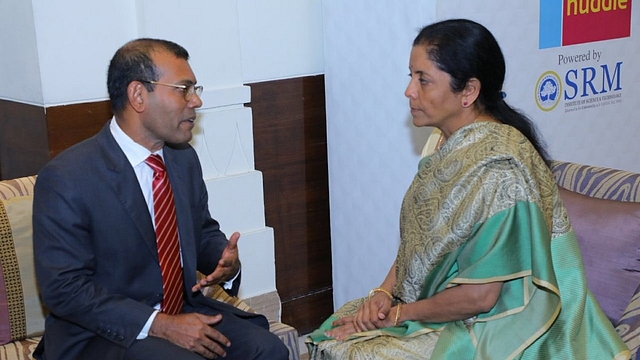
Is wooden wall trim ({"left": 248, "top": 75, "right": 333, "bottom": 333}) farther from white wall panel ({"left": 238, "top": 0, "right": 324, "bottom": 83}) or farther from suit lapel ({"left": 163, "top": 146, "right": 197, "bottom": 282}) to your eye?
suit lapel ({"left": 163, "top": 146, "right": 197, "bottom": 282})

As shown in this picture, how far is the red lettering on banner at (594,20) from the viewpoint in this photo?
12.4 feet

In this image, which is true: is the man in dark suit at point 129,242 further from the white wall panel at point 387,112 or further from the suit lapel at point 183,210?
the white wall panel at point 387,112

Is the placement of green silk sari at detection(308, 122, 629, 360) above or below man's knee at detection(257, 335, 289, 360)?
above

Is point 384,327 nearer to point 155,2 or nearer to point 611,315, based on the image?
point 611,315

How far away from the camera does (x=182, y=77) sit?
246 cm

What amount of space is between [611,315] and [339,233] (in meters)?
1.68

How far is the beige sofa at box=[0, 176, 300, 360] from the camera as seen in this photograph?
8.52 ft

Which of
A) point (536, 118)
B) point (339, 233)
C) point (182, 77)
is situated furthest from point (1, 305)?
point (536, 118)

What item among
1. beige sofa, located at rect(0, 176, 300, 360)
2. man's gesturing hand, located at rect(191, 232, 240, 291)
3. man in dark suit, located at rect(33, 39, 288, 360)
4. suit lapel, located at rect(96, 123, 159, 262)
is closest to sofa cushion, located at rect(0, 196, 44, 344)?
beige sofa, located at rect(0, 176, 300, 360)

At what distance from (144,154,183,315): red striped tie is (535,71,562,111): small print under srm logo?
73.5 inches

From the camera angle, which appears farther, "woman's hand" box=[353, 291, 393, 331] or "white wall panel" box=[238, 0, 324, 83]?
"white wall panel" box=[238, 0, 324, 83]

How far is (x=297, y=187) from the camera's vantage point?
3.93m

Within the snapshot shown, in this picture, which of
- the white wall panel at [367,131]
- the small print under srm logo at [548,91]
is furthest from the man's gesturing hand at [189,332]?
the small print under srm logo at [548,91]

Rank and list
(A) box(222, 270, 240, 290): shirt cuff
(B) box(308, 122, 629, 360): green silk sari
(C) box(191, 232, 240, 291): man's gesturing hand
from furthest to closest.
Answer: (A) box(222, 270, 240, 290): shirt cuff, (C) box(191, 232, 240, 291): man's gesturing hand, (B) box(308, 122, 629, 360): green silk sari
